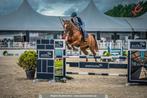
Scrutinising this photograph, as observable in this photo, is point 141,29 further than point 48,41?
Yes

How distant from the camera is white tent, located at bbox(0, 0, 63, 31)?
18.3 m

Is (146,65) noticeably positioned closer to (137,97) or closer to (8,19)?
(137,97)

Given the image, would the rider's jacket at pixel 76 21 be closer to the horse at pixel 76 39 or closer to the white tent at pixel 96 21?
the horse at pixel 76 39

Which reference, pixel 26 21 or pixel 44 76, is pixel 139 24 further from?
pixel 44 76

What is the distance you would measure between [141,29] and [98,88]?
13.4 meters

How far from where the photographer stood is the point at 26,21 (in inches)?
725

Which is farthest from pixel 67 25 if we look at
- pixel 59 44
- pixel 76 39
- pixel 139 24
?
pixel 139 24

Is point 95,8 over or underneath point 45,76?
over

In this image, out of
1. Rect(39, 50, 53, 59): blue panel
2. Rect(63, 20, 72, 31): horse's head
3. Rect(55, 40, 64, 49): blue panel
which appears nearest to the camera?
Rect(39, 50, 53, 59): blue panel

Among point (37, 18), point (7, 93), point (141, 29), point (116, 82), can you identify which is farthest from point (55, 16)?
point (7, 93)

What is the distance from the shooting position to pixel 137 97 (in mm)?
6270

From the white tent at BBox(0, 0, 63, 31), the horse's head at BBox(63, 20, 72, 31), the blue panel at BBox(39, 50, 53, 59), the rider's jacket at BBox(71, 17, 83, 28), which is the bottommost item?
the blue panel at BBox(39, 50, 53, 59)

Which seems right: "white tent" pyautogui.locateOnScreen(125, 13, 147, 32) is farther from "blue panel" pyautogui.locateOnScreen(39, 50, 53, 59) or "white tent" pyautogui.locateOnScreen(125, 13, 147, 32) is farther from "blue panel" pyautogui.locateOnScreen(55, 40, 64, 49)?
"blue panel" pyautogui.locateOnScreen(39, 50, 53, 59)

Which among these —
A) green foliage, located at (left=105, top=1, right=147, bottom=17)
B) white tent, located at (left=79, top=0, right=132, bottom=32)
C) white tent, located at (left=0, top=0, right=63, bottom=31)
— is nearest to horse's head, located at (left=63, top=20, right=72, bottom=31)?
white tent, located at (left=0, top=0, right=63, bottom=31)
